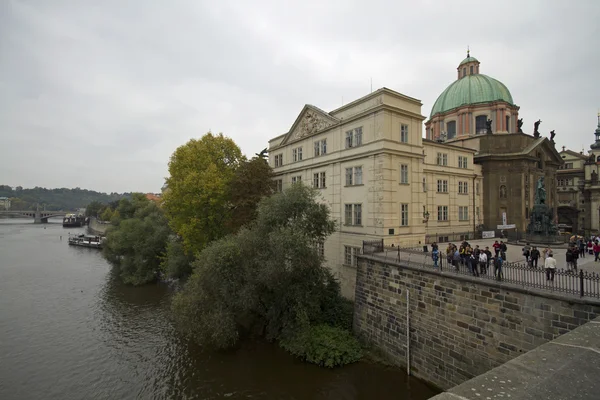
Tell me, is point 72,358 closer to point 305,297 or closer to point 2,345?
point 2,345

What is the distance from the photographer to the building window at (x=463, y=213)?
33.7 metres

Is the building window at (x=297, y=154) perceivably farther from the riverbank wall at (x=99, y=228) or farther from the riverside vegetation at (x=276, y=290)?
the riverbank wall at (x=99, y=228)

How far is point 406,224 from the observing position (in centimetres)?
2280

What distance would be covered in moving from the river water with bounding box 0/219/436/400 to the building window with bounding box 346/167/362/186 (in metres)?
12.6

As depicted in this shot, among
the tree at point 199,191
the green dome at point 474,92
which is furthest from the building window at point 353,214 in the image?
the green dome at point 474,92

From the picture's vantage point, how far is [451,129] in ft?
149

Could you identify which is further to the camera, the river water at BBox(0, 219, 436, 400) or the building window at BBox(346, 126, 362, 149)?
the building window at BBox(346, 126, 362, 149)

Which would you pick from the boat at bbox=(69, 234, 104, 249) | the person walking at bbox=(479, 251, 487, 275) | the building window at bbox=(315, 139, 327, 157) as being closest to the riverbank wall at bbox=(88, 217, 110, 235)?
the boat at bbox=(69, 234, 104, 249)

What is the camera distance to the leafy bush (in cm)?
1792

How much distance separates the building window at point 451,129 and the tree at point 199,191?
105 feet

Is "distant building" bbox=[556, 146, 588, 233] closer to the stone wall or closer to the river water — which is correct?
the stone wall

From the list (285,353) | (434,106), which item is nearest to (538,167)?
(434,106)

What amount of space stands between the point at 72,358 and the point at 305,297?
14983 mm

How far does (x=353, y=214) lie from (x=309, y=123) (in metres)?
10.7
